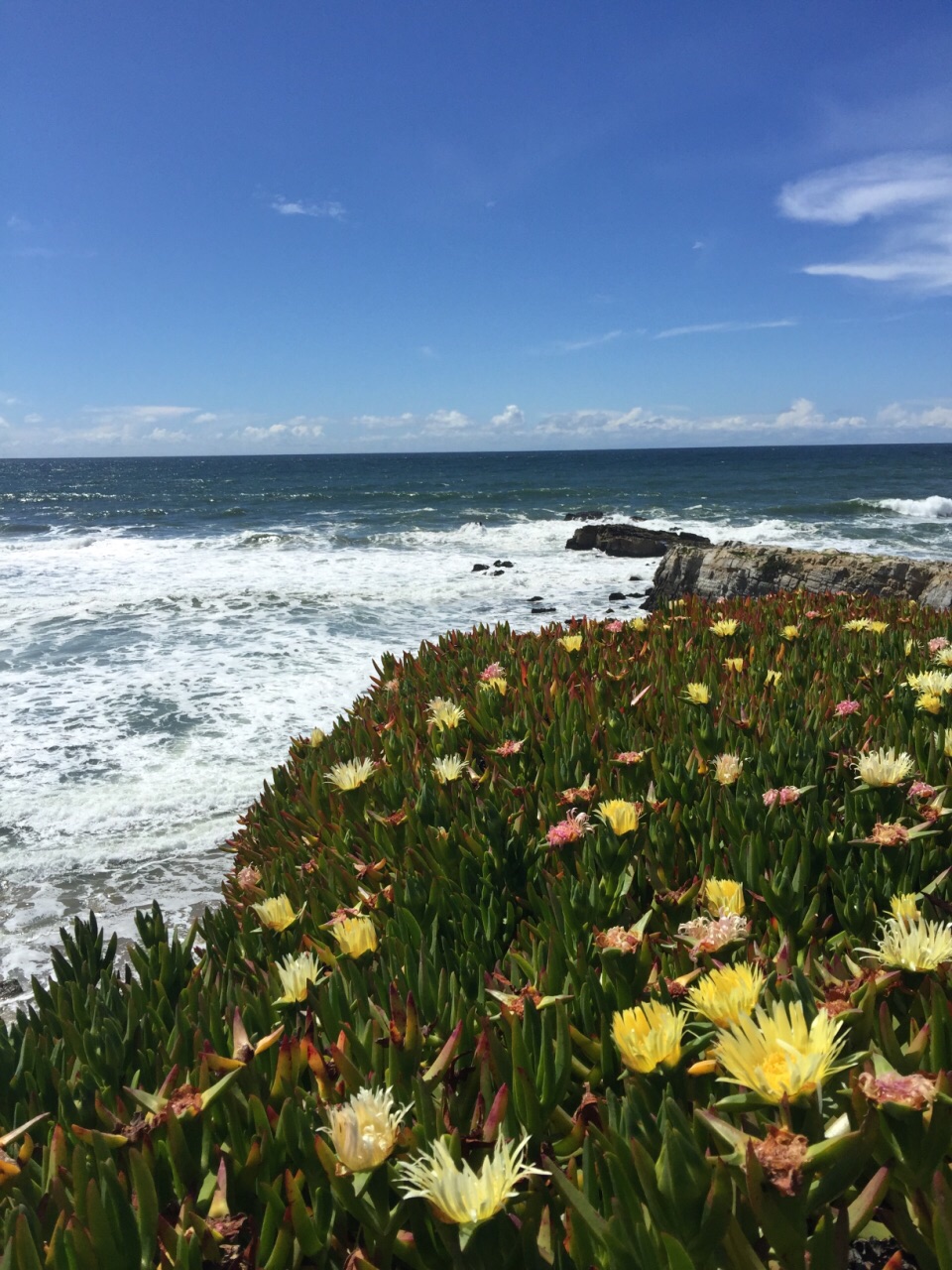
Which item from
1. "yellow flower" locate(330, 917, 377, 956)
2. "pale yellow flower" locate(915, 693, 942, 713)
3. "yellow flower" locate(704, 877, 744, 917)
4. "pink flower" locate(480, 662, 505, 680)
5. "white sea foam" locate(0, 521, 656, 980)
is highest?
"pale yellow flower" locate(915, 693, 942, 713)

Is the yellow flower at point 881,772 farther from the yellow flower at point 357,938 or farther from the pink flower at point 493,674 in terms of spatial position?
the pink flower at point 493,674

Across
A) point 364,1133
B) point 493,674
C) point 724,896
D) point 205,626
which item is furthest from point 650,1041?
point 205,626

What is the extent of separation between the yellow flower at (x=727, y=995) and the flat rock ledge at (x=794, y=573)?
6.83 meters

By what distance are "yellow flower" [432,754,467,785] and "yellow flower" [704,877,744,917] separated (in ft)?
2.82

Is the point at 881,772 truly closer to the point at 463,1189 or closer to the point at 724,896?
the point at 724,896

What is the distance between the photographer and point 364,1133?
36.0 inches

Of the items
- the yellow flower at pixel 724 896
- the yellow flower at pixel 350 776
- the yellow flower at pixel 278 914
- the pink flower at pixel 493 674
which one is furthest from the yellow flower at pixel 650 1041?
the pink flower at pixel 493 674

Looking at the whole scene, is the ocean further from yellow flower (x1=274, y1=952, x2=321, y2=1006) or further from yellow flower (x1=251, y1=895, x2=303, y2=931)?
yellow flower (x1=274, y1=952, x2=321, y2=1006)

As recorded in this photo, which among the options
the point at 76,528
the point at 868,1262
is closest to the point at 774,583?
the point at 868,1262

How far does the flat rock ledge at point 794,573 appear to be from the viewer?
8.58 metres

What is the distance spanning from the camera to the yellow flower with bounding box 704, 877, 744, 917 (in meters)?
1.42

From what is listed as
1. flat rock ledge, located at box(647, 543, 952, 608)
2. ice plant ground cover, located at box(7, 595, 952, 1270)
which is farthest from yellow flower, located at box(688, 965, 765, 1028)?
flat rock ledge, located at box(647, 543, 952, 608)

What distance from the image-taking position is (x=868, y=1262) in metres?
0.97

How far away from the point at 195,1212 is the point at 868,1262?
31.1 inches
